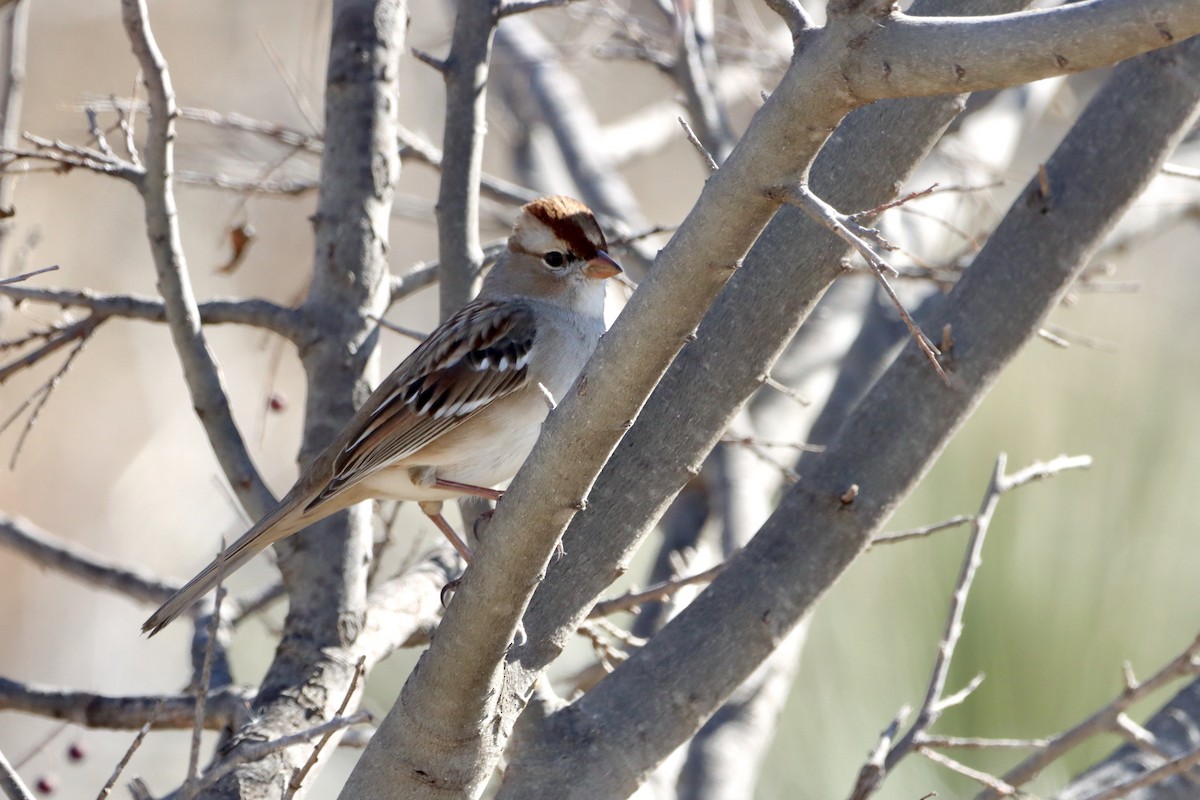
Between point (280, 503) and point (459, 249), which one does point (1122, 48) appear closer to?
point (459, 249)

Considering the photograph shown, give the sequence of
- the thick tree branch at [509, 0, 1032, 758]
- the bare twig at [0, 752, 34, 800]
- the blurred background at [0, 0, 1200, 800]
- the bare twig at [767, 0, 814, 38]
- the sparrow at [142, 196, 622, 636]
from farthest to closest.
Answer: the blurred background at [0, 0, 1200, 800] → the sparrow at [142, 196, 622, 636] → the thick tree branch at [509, 0, 1032, 758] → the bare twig at [0, 752, 34, 800] → the bare twig at [767, 0, 814, 38]

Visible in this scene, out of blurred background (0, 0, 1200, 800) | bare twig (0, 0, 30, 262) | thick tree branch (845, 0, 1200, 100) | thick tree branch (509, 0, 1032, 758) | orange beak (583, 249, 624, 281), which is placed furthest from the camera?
blurred background (0, 0, 1200, 800)

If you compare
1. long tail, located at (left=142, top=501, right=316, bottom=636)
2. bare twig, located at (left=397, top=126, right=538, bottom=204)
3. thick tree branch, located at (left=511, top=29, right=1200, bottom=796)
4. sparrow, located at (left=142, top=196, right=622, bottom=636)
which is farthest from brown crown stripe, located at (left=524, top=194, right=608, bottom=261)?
long tail, located at (left=142, top=501, right=316, bottom=636)

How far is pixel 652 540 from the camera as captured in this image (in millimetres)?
6160

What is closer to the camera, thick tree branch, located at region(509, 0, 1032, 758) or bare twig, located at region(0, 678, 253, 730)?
thick tree branch, located at region(509, 0, 1032, 758)

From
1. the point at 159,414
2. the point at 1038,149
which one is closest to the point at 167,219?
the point at 159,414

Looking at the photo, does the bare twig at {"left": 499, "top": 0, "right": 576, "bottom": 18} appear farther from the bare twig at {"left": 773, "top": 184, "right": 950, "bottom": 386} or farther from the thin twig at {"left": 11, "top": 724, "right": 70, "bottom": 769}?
the thin twig at {"left": 11, "top": 724, "right": 70, "bottom": 769}

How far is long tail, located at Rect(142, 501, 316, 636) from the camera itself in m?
2.45

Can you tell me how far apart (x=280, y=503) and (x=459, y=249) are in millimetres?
682

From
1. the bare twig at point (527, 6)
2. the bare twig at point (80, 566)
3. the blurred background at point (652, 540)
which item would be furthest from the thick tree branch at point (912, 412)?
the bare twig at point (80, 566)

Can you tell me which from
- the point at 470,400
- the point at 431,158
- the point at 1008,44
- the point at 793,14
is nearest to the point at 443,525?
the point at 470,400

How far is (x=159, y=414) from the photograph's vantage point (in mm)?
7918

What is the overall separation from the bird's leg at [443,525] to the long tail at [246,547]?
0.27 m

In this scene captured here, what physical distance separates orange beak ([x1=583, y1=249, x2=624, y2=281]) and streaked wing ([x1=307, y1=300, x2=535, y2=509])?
0.18 m
